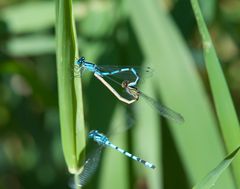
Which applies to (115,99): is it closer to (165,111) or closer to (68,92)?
(165,111)

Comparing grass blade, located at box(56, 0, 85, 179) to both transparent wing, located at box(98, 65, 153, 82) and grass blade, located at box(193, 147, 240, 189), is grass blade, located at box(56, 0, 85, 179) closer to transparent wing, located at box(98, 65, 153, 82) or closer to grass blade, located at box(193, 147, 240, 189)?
grass blade, located at box(193, 147, 240, 189)

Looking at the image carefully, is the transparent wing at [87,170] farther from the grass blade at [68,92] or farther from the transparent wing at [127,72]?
the transparent wing at [127,72]

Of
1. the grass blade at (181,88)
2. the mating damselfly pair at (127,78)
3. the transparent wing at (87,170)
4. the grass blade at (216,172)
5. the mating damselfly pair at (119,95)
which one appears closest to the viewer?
the grass blade at (216,172)

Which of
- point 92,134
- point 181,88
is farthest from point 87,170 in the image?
point 181,88

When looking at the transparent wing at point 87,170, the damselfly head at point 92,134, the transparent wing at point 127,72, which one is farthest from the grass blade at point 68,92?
the transparent wing at point 127,72

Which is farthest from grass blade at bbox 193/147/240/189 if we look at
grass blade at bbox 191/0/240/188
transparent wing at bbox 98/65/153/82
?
transparent wing at bbox 98/65/153/82

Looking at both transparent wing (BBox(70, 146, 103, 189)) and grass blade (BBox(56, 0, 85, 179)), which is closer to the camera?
grass blade (BBox(56, 0, 85, 179))
